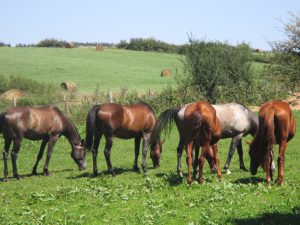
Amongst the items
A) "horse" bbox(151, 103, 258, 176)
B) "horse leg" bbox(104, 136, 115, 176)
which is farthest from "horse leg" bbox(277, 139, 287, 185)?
"horse leg" bbox(104, 136, 115, 176)

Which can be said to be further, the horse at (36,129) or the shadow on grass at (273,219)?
the horse at (36,129)

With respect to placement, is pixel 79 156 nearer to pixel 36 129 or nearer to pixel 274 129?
pixel 36 129

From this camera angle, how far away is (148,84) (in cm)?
4975

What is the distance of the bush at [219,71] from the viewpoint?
32.8 meters

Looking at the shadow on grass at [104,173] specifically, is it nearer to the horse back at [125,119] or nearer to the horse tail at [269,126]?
the horse back at [125,119]

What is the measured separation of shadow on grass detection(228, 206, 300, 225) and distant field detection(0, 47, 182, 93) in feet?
110

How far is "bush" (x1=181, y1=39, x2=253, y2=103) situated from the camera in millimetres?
32844

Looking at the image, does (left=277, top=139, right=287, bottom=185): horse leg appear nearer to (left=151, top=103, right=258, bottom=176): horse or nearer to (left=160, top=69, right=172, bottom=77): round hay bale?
(left=151, top=103, right=258, bottom=176): horse

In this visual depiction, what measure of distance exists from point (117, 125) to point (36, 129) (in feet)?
9.34

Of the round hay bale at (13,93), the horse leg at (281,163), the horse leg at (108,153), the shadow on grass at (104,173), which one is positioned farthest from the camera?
the round hay bale at (13,93)

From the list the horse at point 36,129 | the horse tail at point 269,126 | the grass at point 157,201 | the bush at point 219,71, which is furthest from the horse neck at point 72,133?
the bush at point 219,71

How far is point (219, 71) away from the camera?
33.8m

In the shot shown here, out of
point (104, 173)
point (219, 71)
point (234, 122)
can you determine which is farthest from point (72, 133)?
point (219, 71)

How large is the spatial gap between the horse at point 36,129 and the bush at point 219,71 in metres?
17.2
